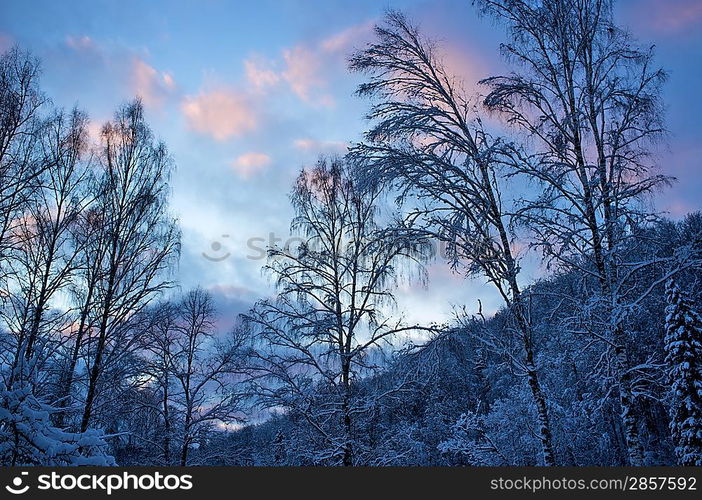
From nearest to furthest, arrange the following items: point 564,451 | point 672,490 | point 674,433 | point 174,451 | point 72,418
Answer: point 672,490, point 72,418, point 674,433, point 174,451, point 564,451

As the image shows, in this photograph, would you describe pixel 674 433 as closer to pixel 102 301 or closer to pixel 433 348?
pixel 433 348

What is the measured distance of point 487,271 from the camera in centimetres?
818

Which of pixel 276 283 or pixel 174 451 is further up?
pixel 276 283

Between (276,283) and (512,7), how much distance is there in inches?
304

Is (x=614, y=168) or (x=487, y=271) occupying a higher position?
(x=614, y=168)

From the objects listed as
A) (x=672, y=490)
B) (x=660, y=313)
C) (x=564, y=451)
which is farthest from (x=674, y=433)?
(x=564, y=451)

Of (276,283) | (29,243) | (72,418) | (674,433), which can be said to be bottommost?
(674,433)

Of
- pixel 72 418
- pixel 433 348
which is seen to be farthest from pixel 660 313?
pixel 72 418

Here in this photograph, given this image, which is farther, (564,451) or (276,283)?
(564,451)

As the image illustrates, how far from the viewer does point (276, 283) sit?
10672 millimetres

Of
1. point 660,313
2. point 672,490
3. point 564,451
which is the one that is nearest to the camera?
point 672,490

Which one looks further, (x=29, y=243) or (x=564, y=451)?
(x=564, y=451)

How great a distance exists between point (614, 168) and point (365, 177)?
4518mm

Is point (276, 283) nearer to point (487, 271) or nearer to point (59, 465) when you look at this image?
point (487, 271)
